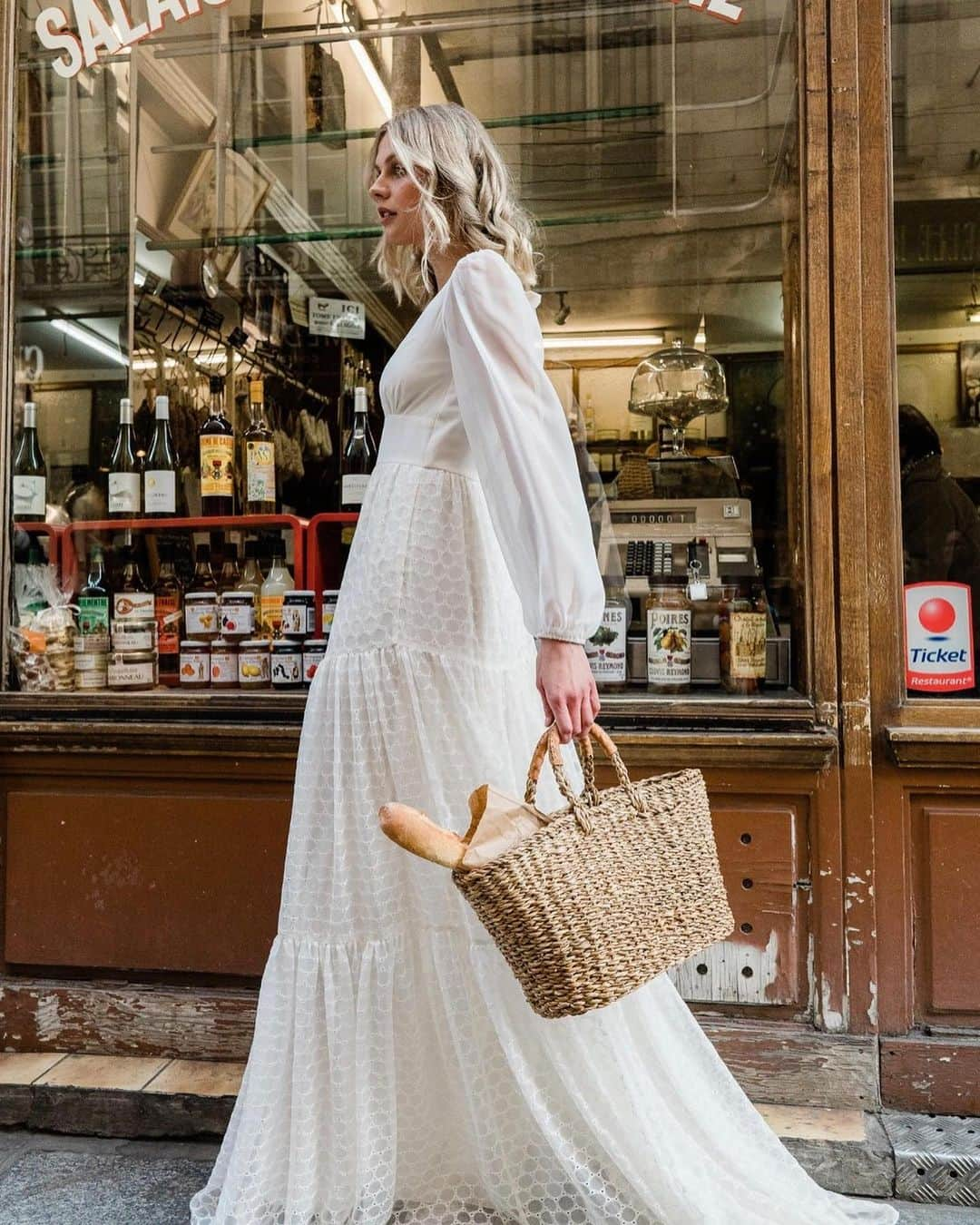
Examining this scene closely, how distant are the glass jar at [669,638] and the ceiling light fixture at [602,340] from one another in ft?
2.93

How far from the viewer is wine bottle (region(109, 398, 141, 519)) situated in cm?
325

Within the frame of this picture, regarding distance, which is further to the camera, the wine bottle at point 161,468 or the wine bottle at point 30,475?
the wine bottle at point 161,468

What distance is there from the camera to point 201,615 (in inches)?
122

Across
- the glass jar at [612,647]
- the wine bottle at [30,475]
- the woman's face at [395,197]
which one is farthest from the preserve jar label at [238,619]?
the woman's face at [395,197]

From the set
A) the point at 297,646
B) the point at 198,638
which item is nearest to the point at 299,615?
the point at 297,646

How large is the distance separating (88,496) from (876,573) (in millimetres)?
2238

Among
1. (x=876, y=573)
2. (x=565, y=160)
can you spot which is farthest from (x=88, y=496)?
(x=876, y=573)

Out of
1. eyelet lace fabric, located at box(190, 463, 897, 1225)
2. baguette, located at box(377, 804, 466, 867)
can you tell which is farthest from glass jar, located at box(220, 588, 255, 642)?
baguette, located at box(377, 804, 466, 867)

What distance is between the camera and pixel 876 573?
2430 millimetres

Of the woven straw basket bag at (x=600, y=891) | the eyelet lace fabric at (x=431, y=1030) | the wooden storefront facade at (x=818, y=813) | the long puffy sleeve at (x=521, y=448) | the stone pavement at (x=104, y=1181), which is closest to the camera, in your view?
the woven straw basket bag at (x=600, y=891)

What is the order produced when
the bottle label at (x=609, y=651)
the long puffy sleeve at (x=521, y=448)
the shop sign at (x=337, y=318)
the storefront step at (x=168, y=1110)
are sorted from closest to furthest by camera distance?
the long puffy sleeve at (x=521, y=448)
the storefront step at (x=168, y=1110)
the bottle label at (x=609, y=651)
the shop sign at (x=337, y=318)

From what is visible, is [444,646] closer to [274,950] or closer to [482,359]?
[482,359]

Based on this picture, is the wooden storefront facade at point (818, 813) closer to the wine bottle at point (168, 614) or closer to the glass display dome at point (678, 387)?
the wine bottle at point (168, 614)

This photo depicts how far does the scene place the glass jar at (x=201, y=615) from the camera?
3066 mm
